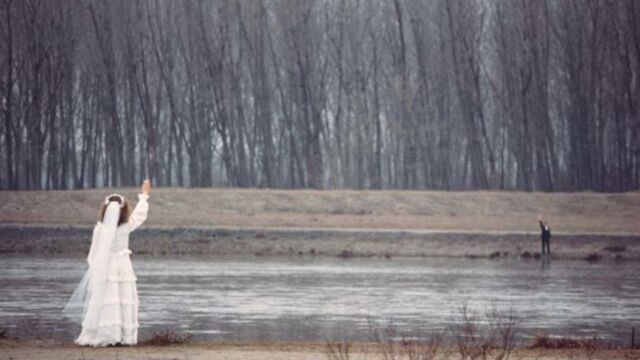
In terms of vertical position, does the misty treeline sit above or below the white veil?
above

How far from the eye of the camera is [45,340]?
1806cm

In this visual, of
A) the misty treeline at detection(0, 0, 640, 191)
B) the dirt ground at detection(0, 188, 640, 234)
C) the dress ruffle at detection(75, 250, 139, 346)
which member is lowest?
the dress ruffle at detection(75, 250, 139, 346)

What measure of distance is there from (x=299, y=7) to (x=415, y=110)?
27.8 ft

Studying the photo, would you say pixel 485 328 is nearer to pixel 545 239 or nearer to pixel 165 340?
pixel 165 340

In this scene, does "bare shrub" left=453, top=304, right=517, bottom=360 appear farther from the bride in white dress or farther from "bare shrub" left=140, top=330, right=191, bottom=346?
the bride in white dress

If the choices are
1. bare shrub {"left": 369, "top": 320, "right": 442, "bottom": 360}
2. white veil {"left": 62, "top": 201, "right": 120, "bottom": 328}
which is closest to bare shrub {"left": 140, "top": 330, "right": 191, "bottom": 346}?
white veil {"left": 62, "top": 201, "right": 120, "bottom": 328}

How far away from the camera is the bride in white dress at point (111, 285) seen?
16750 millimetres

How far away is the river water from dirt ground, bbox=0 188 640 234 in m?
8.56

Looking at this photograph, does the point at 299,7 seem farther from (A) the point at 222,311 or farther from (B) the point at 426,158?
(A) the point at 222,311

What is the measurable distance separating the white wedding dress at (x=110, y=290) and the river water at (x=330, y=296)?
2.23 metres

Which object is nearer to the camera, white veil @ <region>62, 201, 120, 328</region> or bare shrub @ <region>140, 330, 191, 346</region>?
white veil @ <region>62, 201, 120, 328</region>

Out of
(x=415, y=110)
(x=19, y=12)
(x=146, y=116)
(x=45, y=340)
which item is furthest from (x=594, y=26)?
(x=45, y=340)

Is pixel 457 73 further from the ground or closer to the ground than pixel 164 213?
further from the ground

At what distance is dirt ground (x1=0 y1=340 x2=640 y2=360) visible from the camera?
51.1 feet
